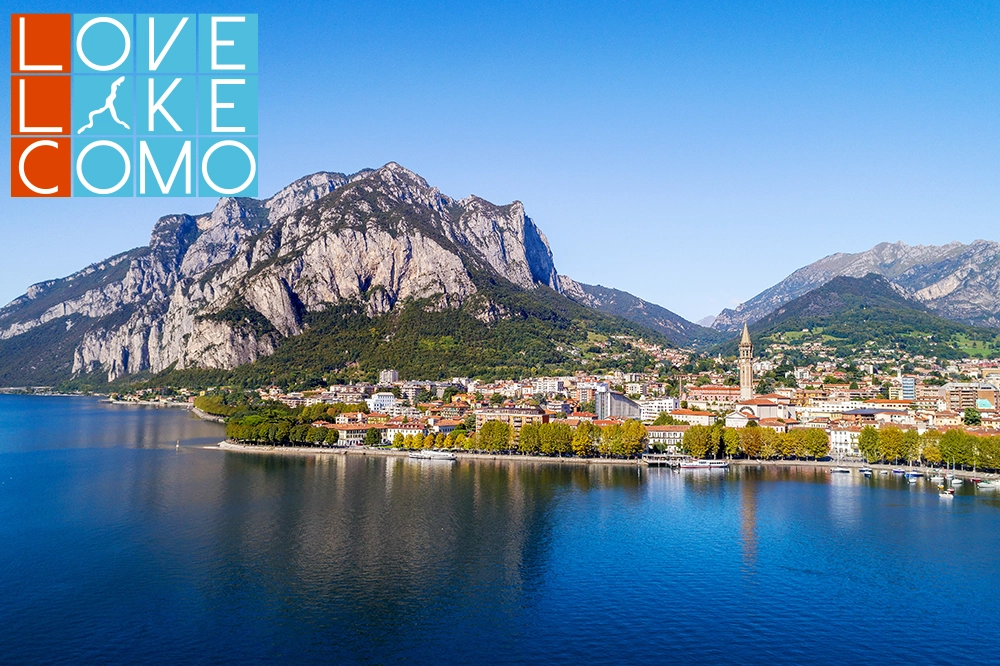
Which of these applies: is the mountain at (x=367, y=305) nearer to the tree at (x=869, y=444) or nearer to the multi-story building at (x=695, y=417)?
the multi-story building at (x=695, y=417)

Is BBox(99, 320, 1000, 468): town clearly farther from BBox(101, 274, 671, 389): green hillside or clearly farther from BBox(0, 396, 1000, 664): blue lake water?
BBox(0, 396, 1000, 664): blue lake water

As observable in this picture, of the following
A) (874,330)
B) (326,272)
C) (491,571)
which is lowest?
(491,571)

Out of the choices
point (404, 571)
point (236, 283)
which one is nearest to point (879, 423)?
point (404, 571)

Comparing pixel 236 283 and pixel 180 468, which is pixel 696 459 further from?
pixel 236 283

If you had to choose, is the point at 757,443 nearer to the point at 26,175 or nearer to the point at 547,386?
the point at 547,386

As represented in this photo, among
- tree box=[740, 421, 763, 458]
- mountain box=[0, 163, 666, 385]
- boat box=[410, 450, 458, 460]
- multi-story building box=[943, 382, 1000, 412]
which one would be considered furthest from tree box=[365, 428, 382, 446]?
multi-story building box=[943, 382, 1000, 412]

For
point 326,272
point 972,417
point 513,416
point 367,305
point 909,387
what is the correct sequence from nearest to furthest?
1. point 972,417
2. point 513,416
3. point 909,387
4. point 367,305
5. point 326,272

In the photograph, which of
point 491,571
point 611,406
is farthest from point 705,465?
point 491,571
